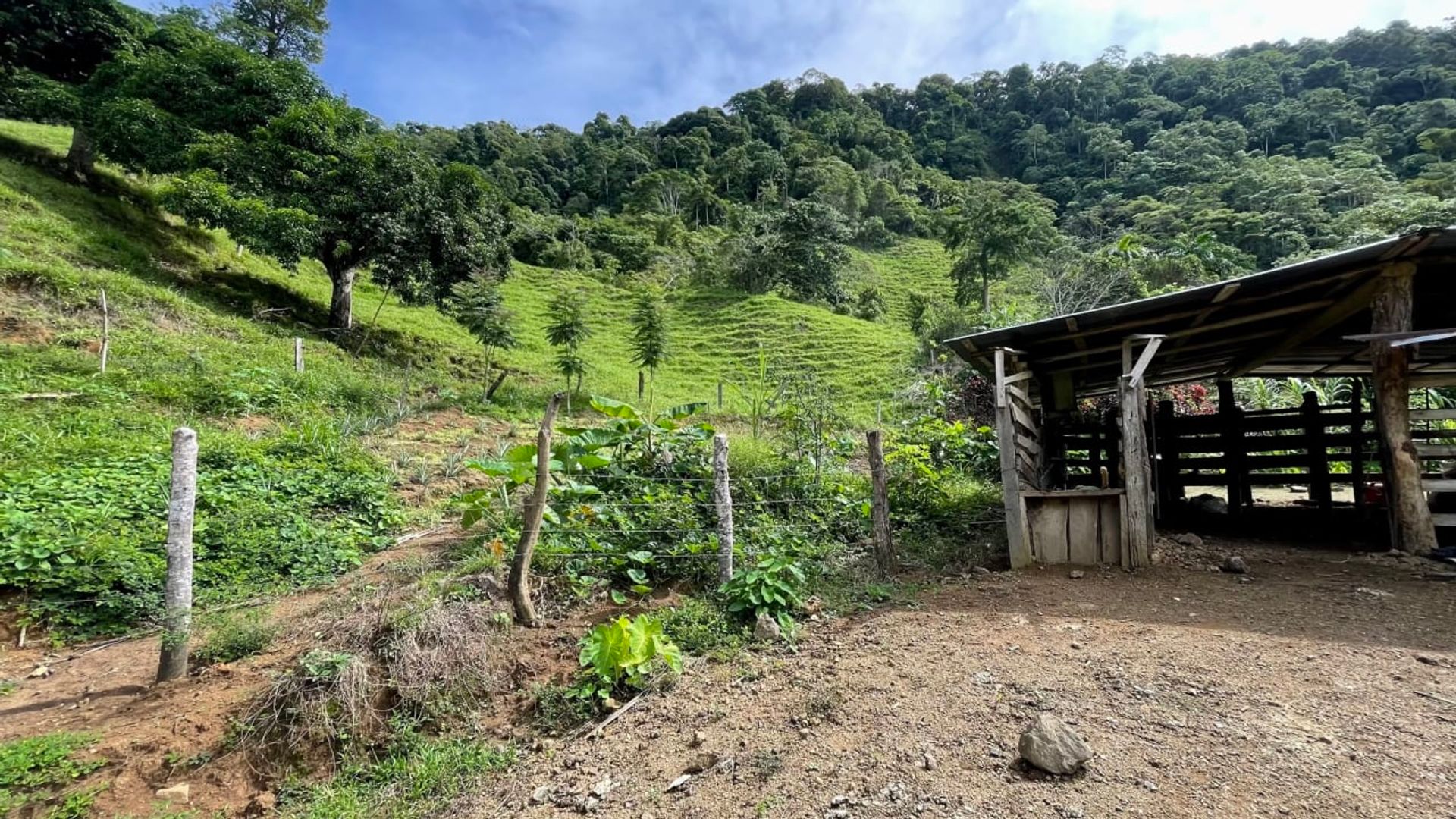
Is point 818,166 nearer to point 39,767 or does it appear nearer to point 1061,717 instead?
point 1061,717

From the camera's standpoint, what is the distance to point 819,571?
5352 millimetres

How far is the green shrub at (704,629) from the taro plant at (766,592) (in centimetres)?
13

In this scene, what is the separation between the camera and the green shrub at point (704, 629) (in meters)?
4.05

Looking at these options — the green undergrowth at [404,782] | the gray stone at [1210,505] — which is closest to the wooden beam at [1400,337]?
the gray stone at [1210,505]

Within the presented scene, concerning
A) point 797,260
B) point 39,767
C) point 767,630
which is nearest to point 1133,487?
point 767,630

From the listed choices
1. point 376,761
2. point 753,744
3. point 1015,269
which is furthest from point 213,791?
point 1015,269

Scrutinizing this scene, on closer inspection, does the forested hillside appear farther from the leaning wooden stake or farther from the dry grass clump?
the dry grass clump

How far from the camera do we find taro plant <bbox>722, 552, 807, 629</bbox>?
438 cm

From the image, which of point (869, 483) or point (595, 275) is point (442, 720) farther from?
point (595, 275)

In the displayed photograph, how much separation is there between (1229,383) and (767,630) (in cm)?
830

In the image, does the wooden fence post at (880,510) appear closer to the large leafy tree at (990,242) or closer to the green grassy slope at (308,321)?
the green grassy slope at (308,321)

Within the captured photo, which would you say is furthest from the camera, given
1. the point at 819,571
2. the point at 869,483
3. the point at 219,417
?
the point at 219,417

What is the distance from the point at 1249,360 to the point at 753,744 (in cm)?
882

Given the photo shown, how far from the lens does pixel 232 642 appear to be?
3.71m
